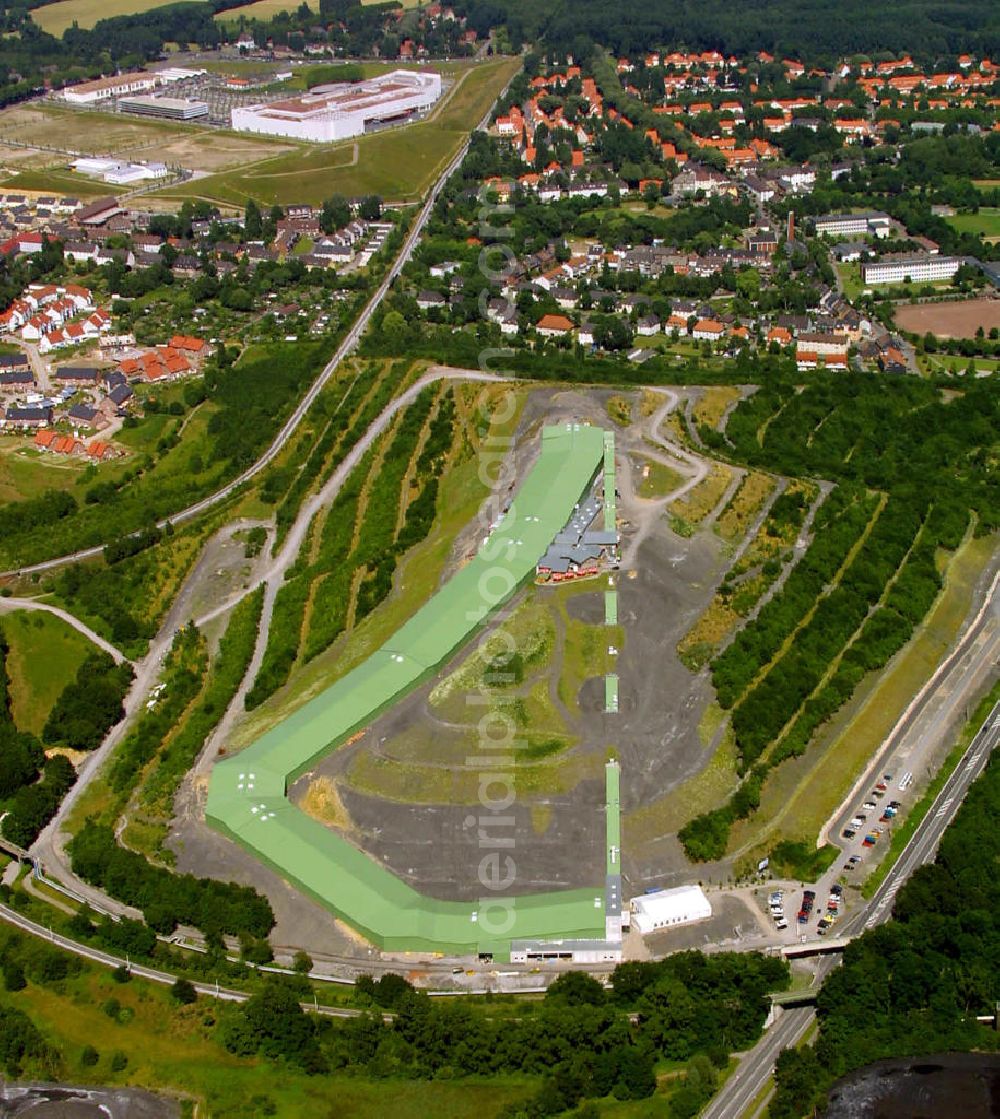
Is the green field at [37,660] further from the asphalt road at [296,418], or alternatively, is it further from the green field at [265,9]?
the green field at [265,9]

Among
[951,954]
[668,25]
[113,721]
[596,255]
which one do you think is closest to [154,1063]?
[113,721]

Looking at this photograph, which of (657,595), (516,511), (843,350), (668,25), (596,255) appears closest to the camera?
(657,595)

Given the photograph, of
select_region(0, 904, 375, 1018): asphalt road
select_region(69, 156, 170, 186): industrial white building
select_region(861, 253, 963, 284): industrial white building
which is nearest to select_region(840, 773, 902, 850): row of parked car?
select_region(0, 904, 375, 1018): asphalt road

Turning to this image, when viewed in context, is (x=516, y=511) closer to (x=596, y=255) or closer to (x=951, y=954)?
(x=951, y=954)

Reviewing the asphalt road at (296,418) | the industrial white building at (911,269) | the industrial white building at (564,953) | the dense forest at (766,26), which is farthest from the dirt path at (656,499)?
the dense forest at (766,26)

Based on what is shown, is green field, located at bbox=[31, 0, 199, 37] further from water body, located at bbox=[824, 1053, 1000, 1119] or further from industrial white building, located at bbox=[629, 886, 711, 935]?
water body, located at bbox=[824, 1053, 1000, 1119]

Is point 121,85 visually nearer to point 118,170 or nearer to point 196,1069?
point 118,170

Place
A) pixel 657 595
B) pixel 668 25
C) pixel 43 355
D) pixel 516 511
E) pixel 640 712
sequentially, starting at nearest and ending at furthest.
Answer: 1. pixel 640 712
2. pixel 657 595
3. pixel 516 511
4. pixel 43 355
5. pixel 668 25
